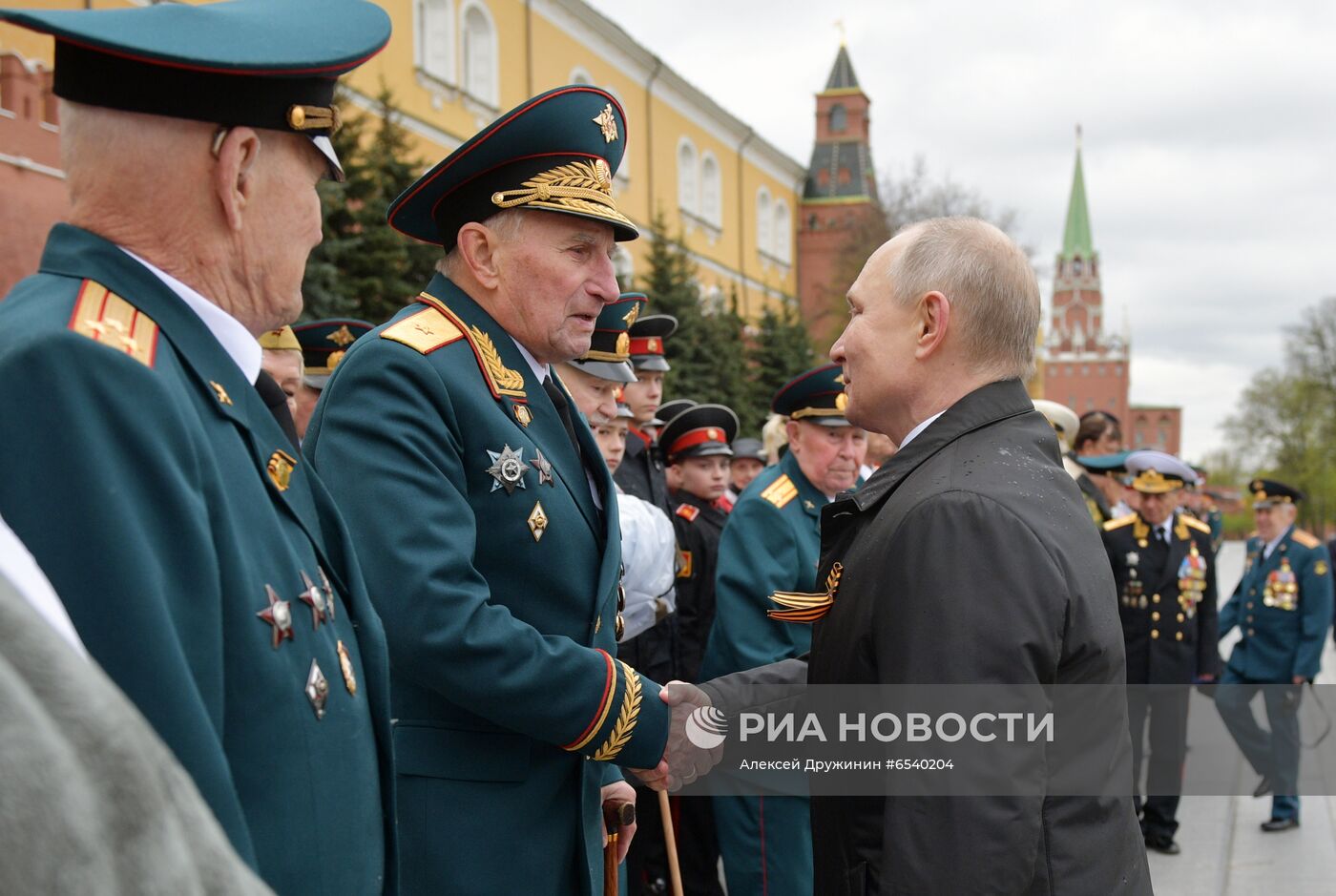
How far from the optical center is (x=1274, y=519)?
9.29 meters

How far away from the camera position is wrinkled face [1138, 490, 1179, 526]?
7676 millimetres

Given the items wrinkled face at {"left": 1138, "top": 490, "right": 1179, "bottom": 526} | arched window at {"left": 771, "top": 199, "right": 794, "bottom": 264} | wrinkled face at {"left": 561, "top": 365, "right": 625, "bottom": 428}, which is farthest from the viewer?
arched window at {"left": 771, "top": 199, "right": 794, "bottom": 264}

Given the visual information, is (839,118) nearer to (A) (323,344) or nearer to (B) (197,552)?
(A) (323,344)

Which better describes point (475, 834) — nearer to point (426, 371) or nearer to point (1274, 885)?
point (426, 371)

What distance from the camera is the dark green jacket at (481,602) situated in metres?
2.27

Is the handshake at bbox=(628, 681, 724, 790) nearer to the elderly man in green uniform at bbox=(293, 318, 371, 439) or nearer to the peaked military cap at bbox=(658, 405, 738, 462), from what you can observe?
the elderly man in green uniform at bbox=(293, 318, 371, 439)

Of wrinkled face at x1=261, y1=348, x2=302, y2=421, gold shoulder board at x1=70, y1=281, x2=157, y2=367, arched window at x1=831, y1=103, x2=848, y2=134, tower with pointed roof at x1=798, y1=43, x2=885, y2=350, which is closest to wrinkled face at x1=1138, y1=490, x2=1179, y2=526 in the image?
wrinkled face at x1=261, y1=348, x2=302, y2=421

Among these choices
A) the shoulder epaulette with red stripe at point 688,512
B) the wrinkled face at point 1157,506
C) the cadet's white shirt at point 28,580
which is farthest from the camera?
the wrinkled face at point 1157,506

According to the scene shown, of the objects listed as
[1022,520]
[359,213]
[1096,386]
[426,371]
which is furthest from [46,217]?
[1096,386]

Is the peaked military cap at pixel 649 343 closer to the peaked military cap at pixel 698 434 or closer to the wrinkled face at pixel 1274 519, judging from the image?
the peaked military cap at pixel 698 434

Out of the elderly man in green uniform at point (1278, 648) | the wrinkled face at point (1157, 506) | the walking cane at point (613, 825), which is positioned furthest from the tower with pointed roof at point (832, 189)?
the walking cane at point (613, 825)

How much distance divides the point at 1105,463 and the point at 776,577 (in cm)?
566

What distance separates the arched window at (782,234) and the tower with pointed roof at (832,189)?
1635mm

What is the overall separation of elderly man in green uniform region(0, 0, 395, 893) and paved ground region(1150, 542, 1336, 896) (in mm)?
5985
